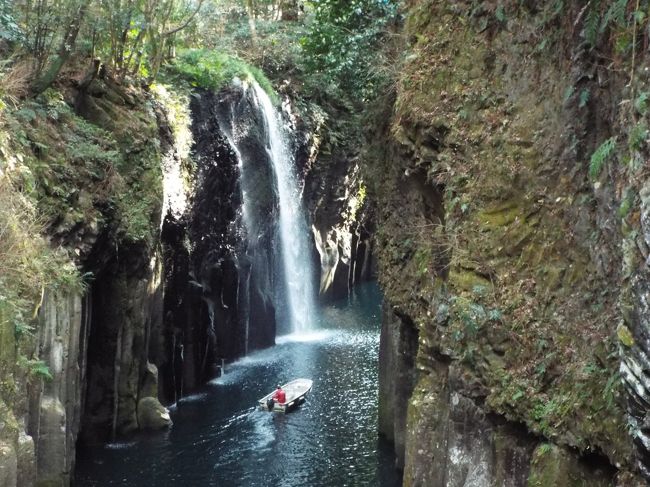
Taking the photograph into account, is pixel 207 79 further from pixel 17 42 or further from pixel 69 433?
pixel 69 433

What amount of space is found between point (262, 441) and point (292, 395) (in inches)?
124

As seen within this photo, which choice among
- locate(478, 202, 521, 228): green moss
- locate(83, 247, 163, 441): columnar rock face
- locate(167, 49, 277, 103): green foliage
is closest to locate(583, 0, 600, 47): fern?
locate(478, 202, 521, 228): green moss

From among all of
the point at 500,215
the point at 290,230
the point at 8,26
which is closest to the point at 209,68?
the point at 290,230

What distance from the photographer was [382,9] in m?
22.4

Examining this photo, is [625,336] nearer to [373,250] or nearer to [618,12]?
[618,12]

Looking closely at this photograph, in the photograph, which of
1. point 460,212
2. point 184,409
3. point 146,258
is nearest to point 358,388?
point 184,409

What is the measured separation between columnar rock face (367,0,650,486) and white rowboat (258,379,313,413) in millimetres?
8361

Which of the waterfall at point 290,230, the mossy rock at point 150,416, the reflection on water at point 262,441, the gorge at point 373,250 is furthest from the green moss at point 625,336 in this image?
the waterfall at point 290,230

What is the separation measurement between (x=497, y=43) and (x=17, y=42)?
12341mm

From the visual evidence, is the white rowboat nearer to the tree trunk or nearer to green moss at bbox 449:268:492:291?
green moss at bbox 449:268:492:291

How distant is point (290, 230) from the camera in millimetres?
37438

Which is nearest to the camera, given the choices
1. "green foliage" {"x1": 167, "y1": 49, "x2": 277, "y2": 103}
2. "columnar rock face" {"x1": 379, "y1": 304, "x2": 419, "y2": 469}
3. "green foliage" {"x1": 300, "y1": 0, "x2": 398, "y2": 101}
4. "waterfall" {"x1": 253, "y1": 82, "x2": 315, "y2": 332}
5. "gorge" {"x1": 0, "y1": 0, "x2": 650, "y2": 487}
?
"gorge" {"x1": 0, "y1": 0, "x2": 650, "y2": 487}

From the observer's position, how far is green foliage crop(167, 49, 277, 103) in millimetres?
28688

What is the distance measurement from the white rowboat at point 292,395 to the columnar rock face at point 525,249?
836cm
